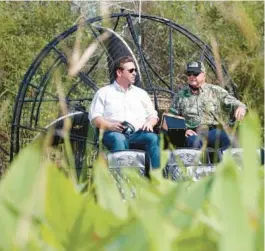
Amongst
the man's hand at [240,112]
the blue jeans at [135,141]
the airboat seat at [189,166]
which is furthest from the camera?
the blue jeans at [135,141]

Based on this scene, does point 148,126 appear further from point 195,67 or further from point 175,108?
point 195,67

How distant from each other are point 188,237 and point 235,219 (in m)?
0.03

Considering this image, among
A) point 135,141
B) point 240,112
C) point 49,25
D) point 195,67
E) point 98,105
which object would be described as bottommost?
point 135,141

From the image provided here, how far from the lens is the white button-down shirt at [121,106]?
4574 mm

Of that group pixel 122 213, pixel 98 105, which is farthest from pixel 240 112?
pixel 122 213

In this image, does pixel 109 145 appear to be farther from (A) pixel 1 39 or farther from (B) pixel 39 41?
(B) pixel 39 41

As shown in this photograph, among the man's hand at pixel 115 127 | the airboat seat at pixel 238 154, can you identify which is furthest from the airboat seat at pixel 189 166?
the man's hand at pixel 115 127

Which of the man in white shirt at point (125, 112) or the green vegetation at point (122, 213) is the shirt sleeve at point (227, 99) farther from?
the green vegetation at point (122, 213)

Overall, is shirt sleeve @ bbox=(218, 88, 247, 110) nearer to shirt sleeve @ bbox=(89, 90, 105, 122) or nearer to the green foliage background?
shirt sleeve @ bbox=(89, 90, 105, 122)

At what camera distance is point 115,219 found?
26 cm

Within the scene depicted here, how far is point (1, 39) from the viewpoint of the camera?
350 inches

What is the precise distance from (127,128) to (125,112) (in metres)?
0.20

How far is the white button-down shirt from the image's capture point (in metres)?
4.57

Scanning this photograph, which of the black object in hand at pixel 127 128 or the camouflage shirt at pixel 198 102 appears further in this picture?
the camouflage shirt at pixel 198 102
